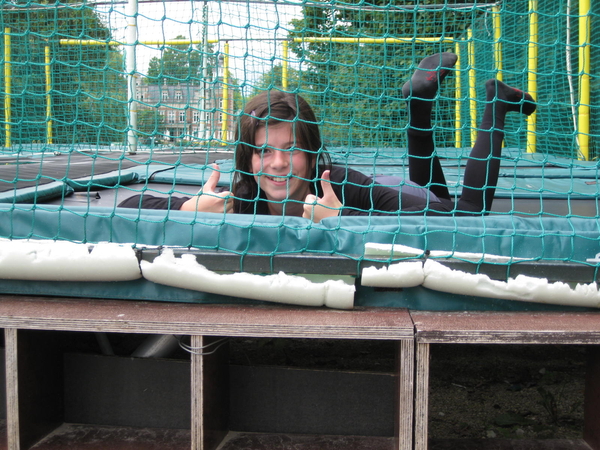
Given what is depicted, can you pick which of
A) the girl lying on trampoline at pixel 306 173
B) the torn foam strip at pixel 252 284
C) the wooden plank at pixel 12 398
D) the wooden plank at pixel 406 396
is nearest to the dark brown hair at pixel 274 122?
the girl lying on trampoline at pixel 306 173

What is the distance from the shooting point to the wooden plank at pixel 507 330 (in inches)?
44.5

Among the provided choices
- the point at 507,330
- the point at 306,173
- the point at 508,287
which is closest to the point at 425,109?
the point at 306,173

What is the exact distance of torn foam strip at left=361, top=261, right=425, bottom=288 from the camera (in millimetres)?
1255

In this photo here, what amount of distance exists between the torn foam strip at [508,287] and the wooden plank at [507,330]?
0.18 feet

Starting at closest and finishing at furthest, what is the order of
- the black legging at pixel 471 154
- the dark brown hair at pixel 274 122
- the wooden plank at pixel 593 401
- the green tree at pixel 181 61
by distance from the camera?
the wooden plank at pixel 593 401 < the green tree at pixel 181 61 < the dark brown hair at pixel 274 122 < the black legging at pixel 471 154

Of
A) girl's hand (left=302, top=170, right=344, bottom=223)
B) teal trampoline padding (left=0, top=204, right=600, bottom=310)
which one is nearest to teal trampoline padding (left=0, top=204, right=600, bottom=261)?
teal trampoline padding (left=0, top=204, right=600, bottom=310)

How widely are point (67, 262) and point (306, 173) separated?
29.9 inches

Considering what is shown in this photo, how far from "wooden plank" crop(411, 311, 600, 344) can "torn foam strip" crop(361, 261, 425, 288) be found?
9 centimetres

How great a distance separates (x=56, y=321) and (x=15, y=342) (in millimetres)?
104

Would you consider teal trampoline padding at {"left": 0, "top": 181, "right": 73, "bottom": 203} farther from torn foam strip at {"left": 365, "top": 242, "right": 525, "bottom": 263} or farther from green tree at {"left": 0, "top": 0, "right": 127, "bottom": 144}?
torn foam strip at {"left": 365, "top": 242, "right": 525, "bottom": 263}

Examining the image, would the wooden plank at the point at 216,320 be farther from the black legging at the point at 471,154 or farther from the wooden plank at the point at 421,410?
the black legging at the point at 471,154

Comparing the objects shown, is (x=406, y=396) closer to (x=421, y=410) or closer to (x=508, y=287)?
(x=421, y=410)

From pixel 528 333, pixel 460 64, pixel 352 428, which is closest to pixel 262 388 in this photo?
pixel 352 428

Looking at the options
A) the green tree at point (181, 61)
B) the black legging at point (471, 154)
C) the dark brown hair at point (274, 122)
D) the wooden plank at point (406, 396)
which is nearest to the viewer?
the wooden plank at point (406, 396)
